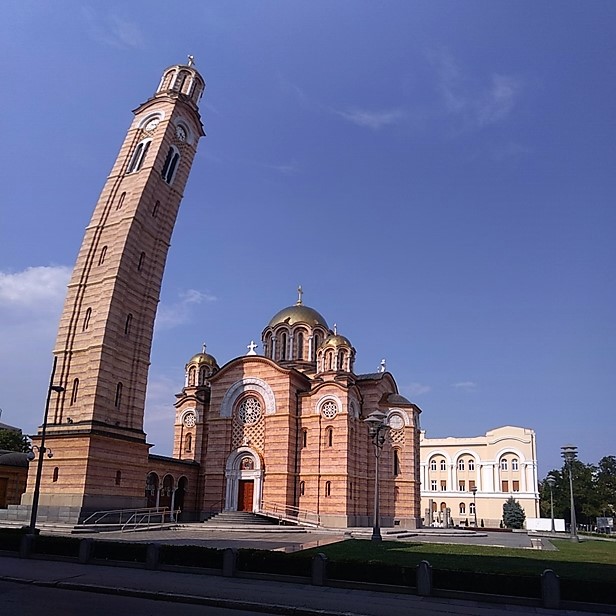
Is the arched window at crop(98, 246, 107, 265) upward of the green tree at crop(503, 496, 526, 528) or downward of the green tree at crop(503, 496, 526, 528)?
upward

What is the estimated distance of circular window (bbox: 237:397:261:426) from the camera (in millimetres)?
37781

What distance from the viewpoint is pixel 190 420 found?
41.0m

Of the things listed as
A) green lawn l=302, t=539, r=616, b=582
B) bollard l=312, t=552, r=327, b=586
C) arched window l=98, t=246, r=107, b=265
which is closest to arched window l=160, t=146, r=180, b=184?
arched window l=98, t=246, r=107, b=265

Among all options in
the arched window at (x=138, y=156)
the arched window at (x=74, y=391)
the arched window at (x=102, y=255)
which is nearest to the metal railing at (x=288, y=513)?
the arched window at (x=74, y=391)

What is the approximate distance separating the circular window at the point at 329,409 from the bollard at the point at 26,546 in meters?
22.6

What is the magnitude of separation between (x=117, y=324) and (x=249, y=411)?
12.0 m

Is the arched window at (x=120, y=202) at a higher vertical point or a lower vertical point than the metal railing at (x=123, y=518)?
higher

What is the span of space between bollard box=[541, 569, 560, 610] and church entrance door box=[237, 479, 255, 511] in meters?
27.9

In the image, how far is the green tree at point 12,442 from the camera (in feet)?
156

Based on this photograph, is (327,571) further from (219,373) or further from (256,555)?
(219,373)

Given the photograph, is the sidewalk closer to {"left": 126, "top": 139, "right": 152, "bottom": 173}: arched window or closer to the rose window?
{"left": 126, "top": 139, "right": 152, "bottom": 173}: arched window

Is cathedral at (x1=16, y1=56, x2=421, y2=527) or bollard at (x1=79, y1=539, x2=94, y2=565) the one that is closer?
bollard at (x1=79, y1=539, x2=94, y2=565)

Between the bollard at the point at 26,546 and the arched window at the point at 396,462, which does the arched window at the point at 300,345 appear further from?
the bollard at the point at 26,546

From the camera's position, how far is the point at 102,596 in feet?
36.0
